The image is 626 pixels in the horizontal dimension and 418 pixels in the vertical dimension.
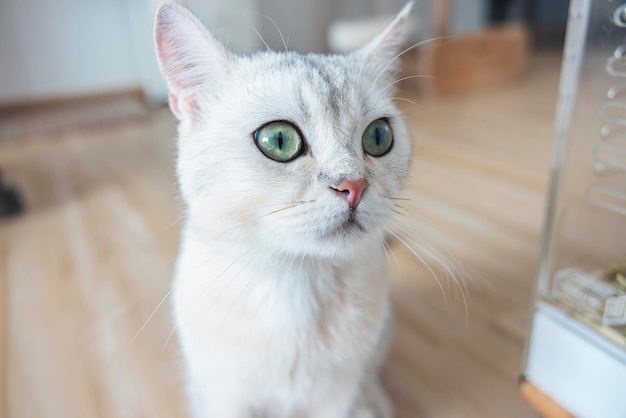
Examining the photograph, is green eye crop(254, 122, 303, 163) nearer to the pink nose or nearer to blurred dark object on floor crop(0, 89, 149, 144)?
the pink nose

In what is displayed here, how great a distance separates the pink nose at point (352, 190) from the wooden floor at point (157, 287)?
1.00 ft

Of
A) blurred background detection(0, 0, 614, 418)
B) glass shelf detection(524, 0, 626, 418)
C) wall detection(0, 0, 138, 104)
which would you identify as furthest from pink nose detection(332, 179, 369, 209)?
wall detection(0, 0, 138, 104)

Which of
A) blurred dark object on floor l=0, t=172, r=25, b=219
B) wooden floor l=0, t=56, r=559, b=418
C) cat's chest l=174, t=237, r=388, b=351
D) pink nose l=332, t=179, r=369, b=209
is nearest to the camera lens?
pink nose l=332, t=179, r=369, b=209

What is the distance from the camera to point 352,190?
1.64ft

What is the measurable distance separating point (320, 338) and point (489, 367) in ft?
1.45

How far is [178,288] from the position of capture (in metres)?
0.69

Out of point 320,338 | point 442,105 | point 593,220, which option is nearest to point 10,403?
point 320,338

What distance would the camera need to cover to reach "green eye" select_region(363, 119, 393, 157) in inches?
23.1

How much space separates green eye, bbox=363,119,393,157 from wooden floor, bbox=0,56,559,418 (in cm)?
17

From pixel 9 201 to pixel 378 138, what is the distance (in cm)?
150

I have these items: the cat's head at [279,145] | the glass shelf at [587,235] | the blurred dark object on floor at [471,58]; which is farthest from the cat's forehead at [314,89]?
the blurred dark object on floor at [471,58]

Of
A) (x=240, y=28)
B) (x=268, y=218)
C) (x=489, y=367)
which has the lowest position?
(x=489, y=367)

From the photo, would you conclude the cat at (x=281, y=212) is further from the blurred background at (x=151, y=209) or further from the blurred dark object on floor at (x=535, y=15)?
the blurred dark object on floor at (x=535, y=15)

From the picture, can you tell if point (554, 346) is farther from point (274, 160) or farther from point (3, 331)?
point (3, 331)
